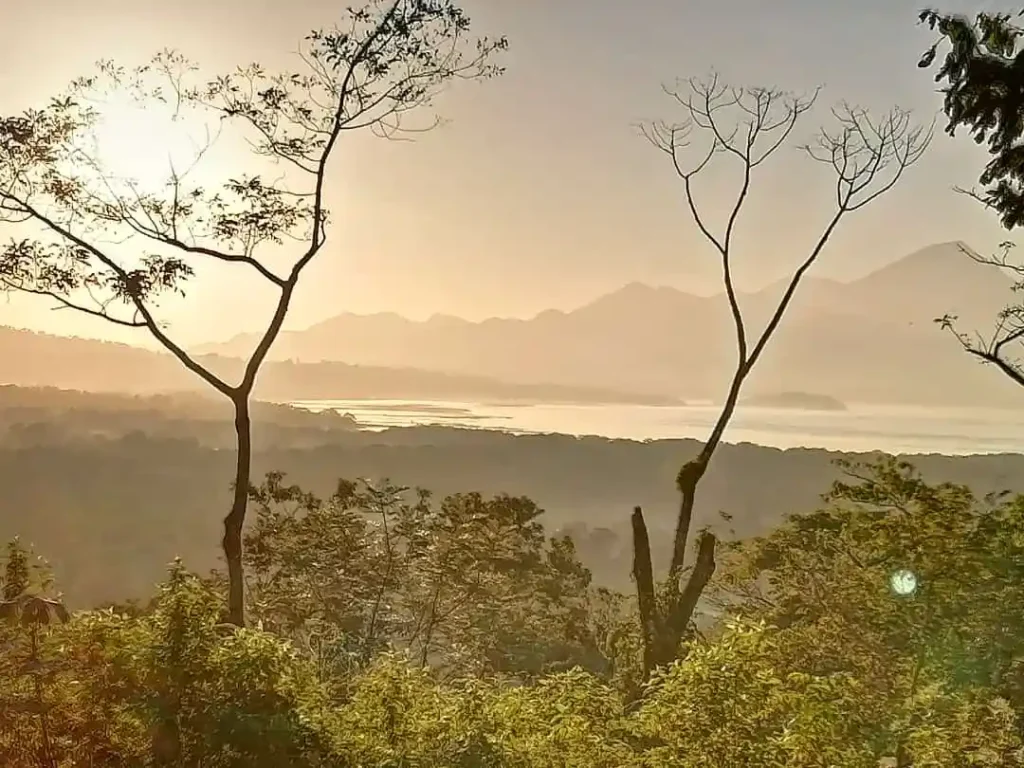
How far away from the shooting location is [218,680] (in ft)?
14.5

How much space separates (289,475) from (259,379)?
576cm

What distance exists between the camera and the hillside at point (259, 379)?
10.9m

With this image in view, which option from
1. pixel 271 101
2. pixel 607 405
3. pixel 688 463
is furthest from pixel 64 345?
pixel 607 405

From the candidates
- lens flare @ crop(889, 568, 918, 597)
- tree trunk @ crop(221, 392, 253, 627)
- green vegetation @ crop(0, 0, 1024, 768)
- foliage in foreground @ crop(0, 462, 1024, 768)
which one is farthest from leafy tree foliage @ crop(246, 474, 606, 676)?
foliage in foreground @ crop(0, 462, 1024, 768)

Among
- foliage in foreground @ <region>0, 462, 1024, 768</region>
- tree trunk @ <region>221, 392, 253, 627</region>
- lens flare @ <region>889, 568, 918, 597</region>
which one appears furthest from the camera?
lens flare @ <region>889, 568, 918, 597</region>

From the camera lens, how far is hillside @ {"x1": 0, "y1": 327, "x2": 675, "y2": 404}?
10.9 metres

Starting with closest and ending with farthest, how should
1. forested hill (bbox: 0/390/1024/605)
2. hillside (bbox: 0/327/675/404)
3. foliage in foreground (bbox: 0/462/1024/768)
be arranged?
foliage in foreground (bbox: 0/462/1024/768) → hillside (bbox: 0/327/675/404) → forested hill (bbox: 0/390/1024/605)

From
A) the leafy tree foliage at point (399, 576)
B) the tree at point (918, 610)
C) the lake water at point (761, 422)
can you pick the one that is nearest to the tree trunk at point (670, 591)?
the tree at point (918, 610)

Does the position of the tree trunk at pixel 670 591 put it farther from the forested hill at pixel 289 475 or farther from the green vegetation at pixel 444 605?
the forested hill at pixel 289 475

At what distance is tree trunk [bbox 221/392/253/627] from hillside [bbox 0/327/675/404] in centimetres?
40

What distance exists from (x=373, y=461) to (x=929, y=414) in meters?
11.7

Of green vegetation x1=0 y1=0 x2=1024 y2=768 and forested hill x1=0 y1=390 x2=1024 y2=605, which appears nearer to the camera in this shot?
green vegetation x1=0 y1=0 x2=1024 y2=768

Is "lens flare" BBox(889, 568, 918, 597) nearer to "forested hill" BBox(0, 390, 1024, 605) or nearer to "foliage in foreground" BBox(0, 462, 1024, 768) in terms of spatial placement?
"foliage in foreground" BBox(0, 462, 1024, 768)

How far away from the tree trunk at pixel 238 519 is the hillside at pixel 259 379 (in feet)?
1.30
